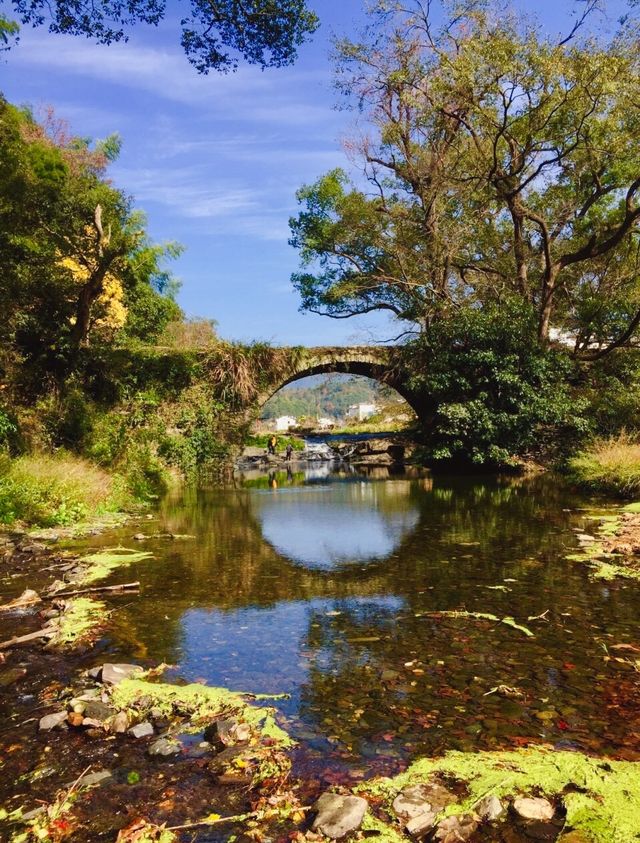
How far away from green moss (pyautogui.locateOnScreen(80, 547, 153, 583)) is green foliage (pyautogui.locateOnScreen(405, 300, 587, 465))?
12729mm

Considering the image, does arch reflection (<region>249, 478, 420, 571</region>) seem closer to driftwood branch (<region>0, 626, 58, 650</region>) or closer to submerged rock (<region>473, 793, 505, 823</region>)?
driftwood branch (<region>0, 626, 58, 650</region>)

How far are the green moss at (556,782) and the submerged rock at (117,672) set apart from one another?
5.72 feet

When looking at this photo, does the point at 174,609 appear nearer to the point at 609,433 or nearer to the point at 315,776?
the point at 315,776

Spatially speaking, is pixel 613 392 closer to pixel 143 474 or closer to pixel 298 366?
pixel 298 366

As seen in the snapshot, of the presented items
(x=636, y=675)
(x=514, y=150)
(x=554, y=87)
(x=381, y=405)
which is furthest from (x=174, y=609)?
(x=381, y=405)

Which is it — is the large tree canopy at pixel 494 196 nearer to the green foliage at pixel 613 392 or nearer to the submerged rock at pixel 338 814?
the green foliage at pixel 613 392

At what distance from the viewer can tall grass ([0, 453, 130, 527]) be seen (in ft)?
28.6

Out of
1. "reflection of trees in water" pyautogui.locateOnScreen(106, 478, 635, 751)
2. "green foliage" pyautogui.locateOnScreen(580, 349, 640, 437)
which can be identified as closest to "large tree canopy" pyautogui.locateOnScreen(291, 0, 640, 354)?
"green foliage" pyautogui.locateOnScreen(580, 349, 640, 437)

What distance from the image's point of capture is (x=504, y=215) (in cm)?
2459

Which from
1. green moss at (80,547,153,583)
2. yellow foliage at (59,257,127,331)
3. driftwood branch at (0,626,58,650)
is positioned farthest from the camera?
yellow foliage at (59,257,127,331)

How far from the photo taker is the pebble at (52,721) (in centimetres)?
299

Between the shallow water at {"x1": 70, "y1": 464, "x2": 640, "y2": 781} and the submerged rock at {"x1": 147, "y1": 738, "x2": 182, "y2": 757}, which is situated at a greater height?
the submerged rock at {"x1": 147, "y1": 738, "x2": 182, "y2": 757}

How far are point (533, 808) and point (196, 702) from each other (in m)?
1.82

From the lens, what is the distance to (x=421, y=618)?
4.75m
